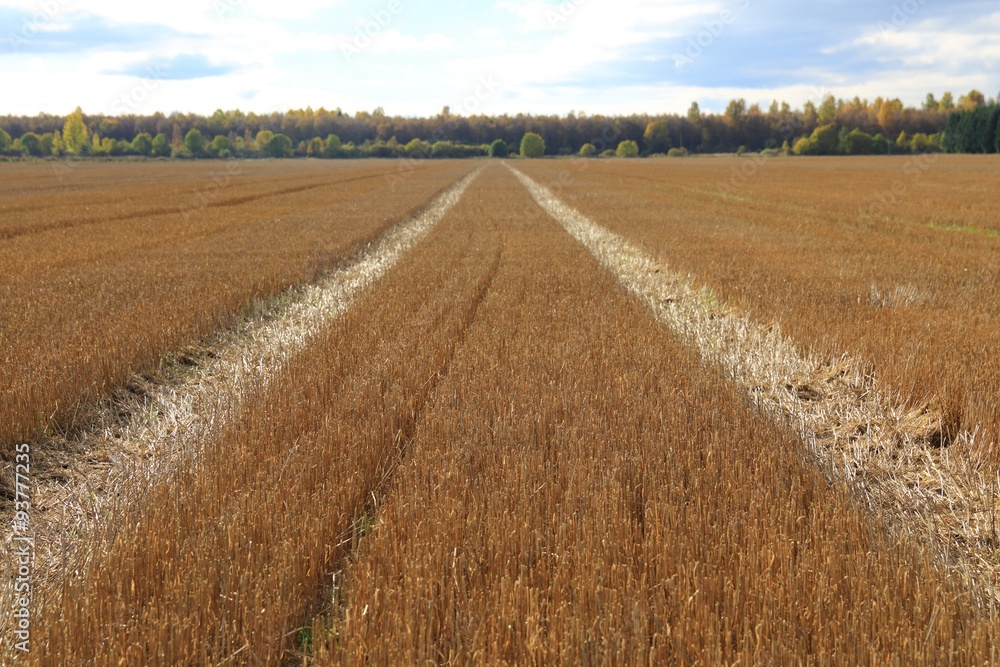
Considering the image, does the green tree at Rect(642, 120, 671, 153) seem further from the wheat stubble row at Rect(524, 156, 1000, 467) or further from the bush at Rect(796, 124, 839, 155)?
the wheat stubble row at Rect(524, 156, 1000, 467)

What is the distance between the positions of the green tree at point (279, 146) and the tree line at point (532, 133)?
28 centimetres

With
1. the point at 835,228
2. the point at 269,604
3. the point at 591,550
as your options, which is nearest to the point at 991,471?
the point at 591,550

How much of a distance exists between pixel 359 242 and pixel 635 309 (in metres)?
8.74

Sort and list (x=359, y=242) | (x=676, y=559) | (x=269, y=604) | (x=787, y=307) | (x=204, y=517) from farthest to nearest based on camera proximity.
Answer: (x=359, y=242) < (x=787, y=307) < (x=204, y=517) < (x=676, y=559) < (x=269, y=604)

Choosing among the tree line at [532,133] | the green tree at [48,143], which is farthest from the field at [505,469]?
the green tree at [48,143]

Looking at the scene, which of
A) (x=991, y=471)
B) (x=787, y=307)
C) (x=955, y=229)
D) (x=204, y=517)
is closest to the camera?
(x=204, y=517)

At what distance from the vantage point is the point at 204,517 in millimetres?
3373

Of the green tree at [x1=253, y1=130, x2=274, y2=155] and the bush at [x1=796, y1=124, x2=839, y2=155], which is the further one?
the green tree at [x1=253, y1=130, x2=274, y2=155]

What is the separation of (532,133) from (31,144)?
102 meters

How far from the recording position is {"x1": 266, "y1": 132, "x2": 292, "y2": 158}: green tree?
485 ft

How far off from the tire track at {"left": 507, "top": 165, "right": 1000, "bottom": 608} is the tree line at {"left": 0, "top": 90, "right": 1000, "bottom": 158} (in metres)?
115

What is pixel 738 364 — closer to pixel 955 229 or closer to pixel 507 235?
pixel 507 235

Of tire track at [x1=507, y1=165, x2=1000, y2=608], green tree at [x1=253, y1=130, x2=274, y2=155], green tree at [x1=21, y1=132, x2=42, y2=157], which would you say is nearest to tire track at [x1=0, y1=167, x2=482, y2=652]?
tire track at [x1=507, y1=165, x2=1000, y2=608]
